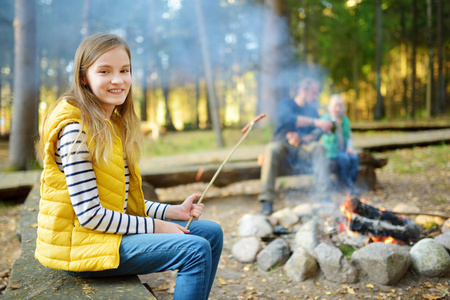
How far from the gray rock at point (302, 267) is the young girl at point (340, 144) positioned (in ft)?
7.69

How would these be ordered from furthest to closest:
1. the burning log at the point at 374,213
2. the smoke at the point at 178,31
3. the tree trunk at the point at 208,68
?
the tree trunk at the point at 208,68 → the smoke at the point at 178,31 → the burning log at the point at 374,213

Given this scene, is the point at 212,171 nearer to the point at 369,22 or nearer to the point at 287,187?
the point at 287,187

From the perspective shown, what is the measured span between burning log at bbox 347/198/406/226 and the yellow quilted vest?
254 centimetres

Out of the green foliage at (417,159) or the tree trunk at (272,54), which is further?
the tree trunk at (272,54)

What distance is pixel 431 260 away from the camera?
2695mm

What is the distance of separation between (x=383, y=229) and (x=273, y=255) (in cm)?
105

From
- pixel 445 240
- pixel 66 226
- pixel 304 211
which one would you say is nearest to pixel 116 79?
pixel 66 226

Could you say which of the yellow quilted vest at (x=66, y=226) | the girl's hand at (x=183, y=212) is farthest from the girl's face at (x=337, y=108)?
the yellow quilted vest at (x=66, y=226)

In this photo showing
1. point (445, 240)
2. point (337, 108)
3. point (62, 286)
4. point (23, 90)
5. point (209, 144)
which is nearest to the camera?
point (62, 286)

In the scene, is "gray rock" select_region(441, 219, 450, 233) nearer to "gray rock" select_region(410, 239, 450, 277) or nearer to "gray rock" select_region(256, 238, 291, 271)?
"gray rock" select_region(410, 239, 450, 277)

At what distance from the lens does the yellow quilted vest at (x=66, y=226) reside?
155 centimetres

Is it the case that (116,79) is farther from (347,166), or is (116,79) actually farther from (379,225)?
(347,166)

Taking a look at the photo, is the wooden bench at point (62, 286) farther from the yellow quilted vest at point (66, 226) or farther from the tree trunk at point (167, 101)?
the tree trunk at point (167, 101)

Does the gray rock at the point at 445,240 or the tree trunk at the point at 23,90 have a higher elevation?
the tree trunk at the point at 23,90
